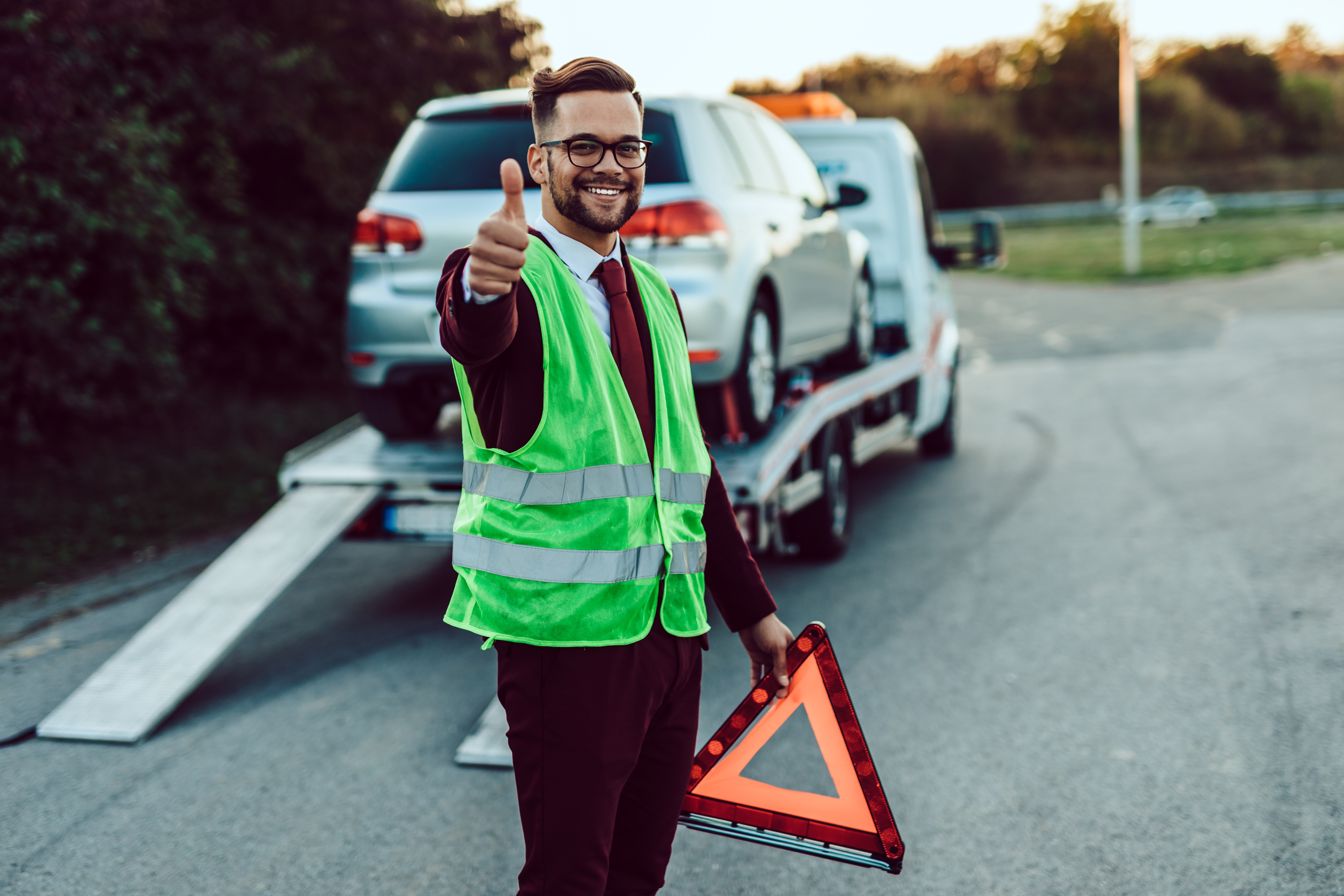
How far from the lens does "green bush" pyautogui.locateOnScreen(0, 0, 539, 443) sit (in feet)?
28.6

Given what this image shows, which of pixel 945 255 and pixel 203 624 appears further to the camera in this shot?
pixel 945 255

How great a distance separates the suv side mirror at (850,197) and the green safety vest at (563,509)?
219 inches

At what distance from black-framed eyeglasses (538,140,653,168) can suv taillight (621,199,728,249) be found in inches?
134

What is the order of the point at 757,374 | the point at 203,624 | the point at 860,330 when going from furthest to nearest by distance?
1. the point at 860,330
2. the point at 757,374
3. the point at 203,624

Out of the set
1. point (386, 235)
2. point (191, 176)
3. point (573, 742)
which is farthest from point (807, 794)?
point (191, 176)

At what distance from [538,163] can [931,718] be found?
3069 millimetres

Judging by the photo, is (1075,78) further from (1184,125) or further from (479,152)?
(479,152)

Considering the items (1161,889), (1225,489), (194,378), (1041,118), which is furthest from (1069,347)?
(1041,118)

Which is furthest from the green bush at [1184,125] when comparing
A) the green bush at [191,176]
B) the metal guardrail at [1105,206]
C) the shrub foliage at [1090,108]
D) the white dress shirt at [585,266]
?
the white dress shirt at [585,266]

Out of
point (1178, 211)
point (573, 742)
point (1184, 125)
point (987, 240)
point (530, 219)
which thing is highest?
point (530, 219)

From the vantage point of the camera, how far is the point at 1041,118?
6631cm

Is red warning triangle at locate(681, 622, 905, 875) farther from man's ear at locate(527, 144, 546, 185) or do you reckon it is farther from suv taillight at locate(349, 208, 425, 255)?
suv taillight at locate(349, 208, 425, 255)

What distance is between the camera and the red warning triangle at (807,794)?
2695mm

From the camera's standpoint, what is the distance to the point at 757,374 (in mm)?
6020
